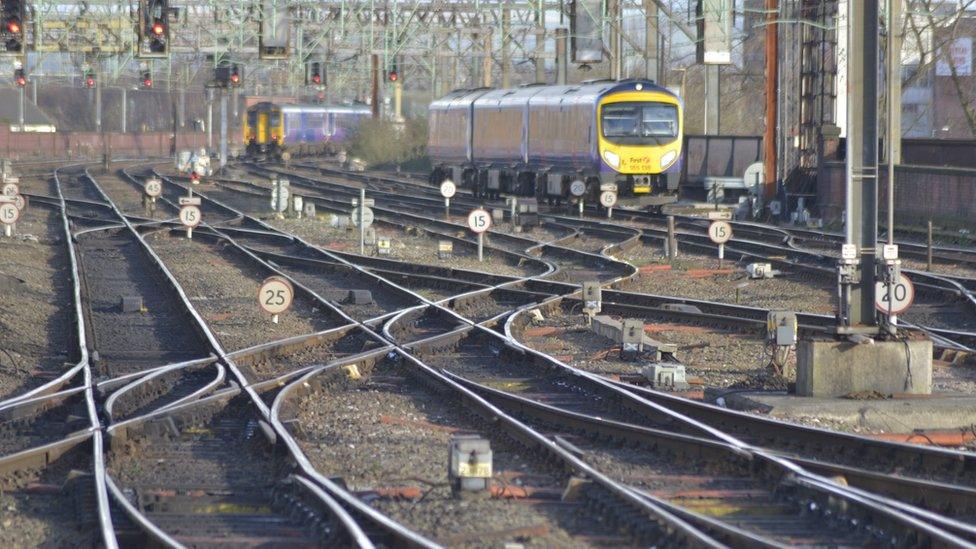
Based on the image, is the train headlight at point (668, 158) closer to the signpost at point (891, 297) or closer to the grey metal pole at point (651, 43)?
the grey metal pole at point (651, 43)

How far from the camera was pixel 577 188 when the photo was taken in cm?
3647

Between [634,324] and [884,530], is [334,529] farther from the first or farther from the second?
[634,324]

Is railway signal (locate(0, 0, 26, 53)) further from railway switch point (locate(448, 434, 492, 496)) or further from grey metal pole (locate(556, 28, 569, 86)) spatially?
railway switch point (locate(448, 434, 492, 496))

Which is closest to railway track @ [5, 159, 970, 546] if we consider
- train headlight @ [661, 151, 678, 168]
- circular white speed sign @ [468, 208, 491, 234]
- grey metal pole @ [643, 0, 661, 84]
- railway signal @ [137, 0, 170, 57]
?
circular white speed sign @ [468, 208, 491, 234]

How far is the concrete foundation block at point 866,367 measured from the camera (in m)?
11.8

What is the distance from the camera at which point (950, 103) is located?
3214 inches

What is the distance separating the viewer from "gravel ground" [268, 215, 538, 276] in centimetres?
2439

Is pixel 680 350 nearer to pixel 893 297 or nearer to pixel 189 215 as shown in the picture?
pixel 893 297

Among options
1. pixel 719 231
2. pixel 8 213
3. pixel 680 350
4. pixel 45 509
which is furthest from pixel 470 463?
pixel 8 213

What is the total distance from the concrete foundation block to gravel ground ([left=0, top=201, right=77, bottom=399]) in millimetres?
6249

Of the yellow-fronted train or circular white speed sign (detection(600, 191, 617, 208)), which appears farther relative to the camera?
the yellow-fronted train

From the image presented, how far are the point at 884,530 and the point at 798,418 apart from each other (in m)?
3.69

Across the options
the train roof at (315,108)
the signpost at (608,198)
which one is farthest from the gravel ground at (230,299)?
the train roof at (315,108)

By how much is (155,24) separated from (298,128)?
4649 cm
